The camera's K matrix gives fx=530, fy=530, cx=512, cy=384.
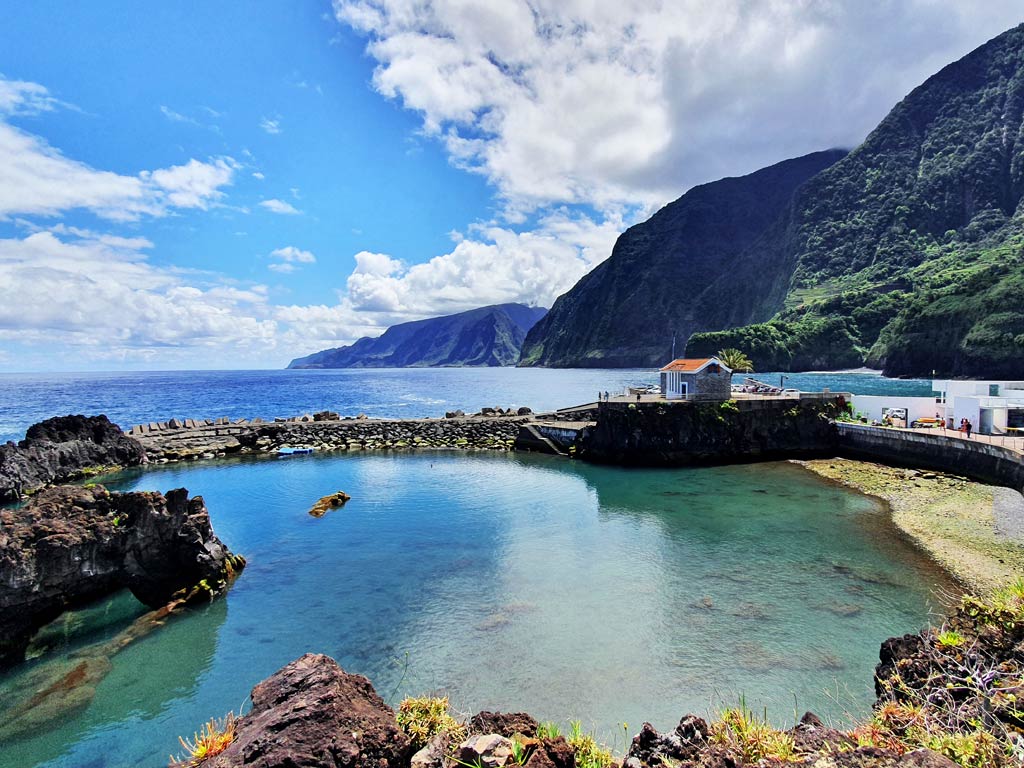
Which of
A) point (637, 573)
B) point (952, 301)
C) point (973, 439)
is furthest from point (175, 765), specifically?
point (952, 301)

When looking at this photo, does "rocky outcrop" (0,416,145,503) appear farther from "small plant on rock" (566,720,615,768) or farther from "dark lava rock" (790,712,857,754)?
"dark lava rock" (790,712,857,754)

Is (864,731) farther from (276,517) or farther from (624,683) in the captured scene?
(276,517)

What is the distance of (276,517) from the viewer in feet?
85.9

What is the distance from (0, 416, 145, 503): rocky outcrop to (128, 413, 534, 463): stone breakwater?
3570mm

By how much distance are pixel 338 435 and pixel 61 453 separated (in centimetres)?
2004

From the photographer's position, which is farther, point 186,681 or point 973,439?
point 973,439

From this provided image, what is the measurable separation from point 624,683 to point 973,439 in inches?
1200

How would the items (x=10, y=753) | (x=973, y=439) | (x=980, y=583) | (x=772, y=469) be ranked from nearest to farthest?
(x=10, y=753) → (x=980, y=583) → (x=973, y=439) → (x=772, y=469)

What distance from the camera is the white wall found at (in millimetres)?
38250

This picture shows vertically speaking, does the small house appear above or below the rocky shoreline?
above

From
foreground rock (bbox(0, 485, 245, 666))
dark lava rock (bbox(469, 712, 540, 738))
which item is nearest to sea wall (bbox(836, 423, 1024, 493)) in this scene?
dark lava rock (bbox(469, 712, 540, 738))

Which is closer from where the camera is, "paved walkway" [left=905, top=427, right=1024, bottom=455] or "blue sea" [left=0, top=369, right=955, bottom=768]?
"blue sea" [left=0, top=369, right=955, bottom=768]

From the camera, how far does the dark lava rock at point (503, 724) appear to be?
6.49m

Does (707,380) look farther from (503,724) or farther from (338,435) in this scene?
(503,724)
